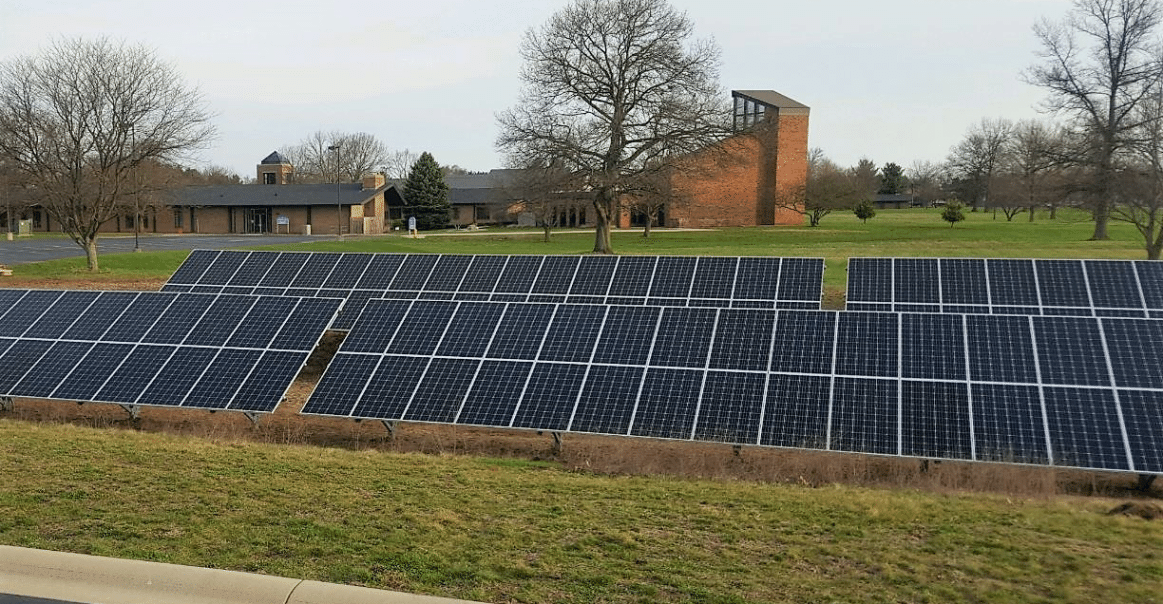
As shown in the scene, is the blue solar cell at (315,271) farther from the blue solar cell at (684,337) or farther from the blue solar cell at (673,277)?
the blue solar cell at (684,337)

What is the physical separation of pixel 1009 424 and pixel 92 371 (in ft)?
46.8

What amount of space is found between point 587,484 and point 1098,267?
46.6ft

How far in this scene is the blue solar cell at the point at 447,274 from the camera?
21.4m

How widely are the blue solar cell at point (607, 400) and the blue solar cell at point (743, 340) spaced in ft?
4.38

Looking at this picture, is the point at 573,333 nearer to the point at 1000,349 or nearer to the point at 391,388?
the point at 391,388

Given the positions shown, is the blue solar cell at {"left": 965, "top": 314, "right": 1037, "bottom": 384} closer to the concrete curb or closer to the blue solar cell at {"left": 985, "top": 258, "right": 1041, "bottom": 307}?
the blue solar cell at {"left": 985, "top": 258, "right": 1041, "bottom": 307}

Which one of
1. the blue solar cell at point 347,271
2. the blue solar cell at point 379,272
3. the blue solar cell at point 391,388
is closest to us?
the blue solar cell at point 391,388

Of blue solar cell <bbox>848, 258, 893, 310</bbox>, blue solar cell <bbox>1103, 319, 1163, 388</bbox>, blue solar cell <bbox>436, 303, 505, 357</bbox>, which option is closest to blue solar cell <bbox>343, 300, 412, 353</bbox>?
blue solar cell <bbox>436, 303, 505, 357</bbox>

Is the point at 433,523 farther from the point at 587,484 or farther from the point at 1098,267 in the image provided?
the point at 1098,267

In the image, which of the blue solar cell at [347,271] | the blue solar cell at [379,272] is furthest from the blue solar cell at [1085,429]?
the blue solar cell at [347,271]

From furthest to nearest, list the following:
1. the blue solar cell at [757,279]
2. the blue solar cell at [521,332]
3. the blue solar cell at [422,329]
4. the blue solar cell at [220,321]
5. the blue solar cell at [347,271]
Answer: the blue solar cell at [347,271]
the blue solar cell at [757,279]
the blue solar cell at [220,321]
the blue solar cell at [422,329]
the blue solar cell at [521,332]

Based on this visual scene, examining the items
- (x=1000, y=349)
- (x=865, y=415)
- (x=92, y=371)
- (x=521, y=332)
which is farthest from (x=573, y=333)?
(x=92, y=371)

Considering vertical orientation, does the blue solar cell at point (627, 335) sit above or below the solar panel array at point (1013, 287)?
below

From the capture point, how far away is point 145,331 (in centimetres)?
1570
